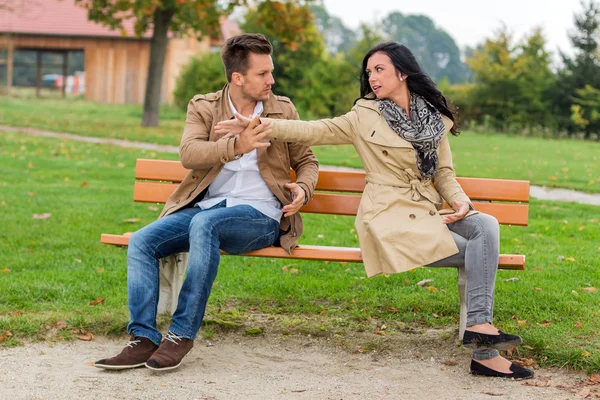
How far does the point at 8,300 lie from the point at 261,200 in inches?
68.2

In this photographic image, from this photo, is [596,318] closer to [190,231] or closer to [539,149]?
[190,231]

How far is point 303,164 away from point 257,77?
0.55m

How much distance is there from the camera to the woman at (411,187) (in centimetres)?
408

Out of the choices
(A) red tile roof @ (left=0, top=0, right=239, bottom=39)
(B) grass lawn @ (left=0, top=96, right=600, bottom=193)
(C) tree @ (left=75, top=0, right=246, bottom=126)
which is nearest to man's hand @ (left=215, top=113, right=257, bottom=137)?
(B) grass lawn @ (left=0, top=96, right=600, bottom=193)

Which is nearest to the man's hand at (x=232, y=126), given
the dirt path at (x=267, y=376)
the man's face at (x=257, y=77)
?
the man's face at (x=257, y=77)

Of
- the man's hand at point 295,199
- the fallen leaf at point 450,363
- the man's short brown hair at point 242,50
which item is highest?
the man's short brown hair at point 242,50

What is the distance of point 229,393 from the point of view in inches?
150

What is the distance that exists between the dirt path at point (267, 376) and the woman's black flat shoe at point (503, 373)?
0.03m

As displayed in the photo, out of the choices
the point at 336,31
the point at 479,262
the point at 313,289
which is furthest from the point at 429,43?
the point at 479,262

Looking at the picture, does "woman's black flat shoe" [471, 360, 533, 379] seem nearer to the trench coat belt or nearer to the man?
the trench coat belt

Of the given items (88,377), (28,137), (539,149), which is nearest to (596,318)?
(88,377)

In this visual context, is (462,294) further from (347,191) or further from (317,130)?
(317,130)

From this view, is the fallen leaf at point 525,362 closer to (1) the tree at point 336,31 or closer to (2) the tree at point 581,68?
(2) the tree at point 581,68

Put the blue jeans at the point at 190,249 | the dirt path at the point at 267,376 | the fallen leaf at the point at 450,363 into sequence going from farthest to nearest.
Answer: the fallen leaf at the point at 450,363 → the blue jeans at the point at 190,249 → the dirt path at the point at 267,376
